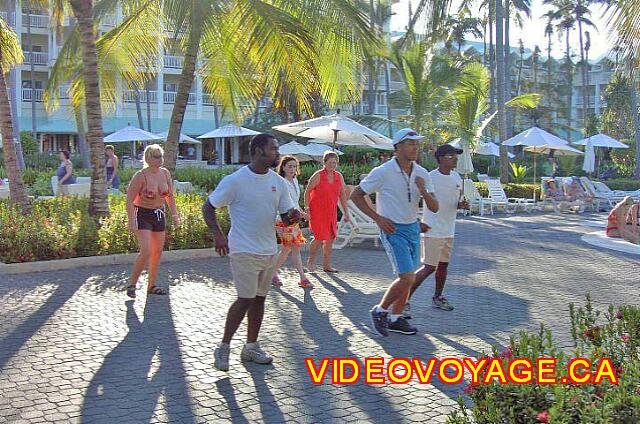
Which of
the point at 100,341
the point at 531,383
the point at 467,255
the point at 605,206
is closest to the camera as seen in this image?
the point at 531,383

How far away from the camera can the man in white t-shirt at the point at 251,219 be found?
5461mm

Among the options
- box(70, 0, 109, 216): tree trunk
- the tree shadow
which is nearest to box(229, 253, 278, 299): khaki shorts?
the tree shadow

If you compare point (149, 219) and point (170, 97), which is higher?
point (170, 97)

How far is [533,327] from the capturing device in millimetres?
7098

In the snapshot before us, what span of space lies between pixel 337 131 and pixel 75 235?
22.9ft

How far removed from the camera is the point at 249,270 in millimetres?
5492

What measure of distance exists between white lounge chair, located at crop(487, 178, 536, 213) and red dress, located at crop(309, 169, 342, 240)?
1265 cm

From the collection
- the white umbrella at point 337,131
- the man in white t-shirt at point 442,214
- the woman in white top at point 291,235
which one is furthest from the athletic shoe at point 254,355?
the white umbrella at point 337,131

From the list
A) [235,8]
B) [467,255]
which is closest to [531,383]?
[467,255]

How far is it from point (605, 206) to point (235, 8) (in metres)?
17.5

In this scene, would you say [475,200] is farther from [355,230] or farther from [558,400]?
[558,400]

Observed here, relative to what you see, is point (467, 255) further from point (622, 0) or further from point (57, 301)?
point (57, 301)

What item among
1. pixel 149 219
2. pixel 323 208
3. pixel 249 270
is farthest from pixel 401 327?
pixel 323 208

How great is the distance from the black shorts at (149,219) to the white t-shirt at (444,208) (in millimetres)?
2778
